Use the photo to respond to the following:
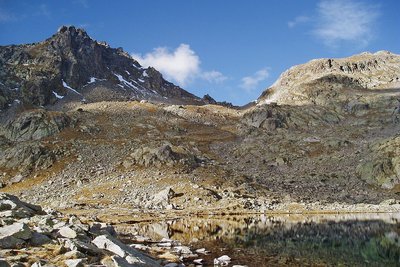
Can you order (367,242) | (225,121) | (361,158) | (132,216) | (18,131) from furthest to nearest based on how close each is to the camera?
1. (225,121)
2. (18,131)
3. (361,158)
4. (132,216)
5. (367,242)

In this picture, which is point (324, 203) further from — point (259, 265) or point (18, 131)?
point (18, 131)

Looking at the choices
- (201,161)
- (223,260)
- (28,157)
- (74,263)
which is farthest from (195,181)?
(74,263)

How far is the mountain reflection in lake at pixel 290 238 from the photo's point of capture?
96.7 feet

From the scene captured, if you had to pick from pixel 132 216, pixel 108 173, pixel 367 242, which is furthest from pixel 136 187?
pixel 367 242

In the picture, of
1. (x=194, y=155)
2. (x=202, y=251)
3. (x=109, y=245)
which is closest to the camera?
(x=109, y=245)

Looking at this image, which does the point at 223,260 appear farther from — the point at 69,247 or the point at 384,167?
the point at 384,167

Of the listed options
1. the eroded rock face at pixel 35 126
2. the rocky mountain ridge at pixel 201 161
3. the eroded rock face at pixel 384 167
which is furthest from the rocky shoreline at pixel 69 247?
the eroded rock face at pixel 35 126

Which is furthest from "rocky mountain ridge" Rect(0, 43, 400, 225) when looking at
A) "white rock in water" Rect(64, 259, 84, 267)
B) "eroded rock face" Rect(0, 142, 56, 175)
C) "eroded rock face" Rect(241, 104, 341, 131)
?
"white rock in water" Rect(64, 259, 84, 267)

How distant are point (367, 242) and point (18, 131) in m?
113

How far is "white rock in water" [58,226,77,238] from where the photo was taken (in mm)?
23786

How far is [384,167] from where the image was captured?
99062mm

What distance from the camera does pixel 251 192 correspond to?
3248 inches

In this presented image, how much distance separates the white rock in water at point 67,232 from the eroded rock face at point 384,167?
85.9 meters

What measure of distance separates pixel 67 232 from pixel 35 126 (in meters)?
110
